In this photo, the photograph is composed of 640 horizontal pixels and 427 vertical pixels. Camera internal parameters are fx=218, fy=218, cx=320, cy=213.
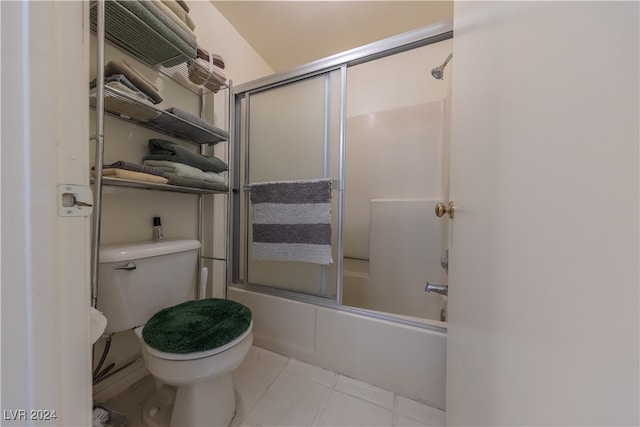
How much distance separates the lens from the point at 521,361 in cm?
32

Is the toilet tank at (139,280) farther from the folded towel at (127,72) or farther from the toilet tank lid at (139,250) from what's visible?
the folded towel at (127,72)

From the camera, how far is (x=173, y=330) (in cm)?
75

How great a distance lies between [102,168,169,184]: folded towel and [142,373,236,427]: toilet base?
778 millimetres

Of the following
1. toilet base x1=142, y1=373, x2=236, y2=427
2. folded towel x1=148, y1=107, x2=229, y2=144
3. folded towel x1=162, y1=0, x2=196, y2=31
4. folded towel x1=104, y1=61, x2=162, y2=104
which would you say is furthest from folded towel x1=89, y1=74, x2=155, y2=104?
toilet base x1=142, y1=373, x2=236, y2=427

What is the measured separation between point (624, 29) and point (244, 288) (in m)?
1.61

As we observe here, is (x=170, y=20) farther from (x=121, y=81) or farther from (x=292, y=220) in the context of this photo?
(x=292, y=220)

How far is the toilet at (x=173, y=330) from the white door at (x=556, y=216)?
75 centimetres

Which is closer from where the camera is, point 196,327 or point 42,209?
point 42,209

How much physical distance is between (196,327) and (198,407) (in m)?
0.29

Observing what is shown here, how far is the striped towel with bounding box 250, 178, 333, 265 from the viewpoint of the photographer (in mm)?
1151

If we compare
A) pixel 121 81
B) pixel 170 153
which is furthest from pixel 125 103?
pixel 170 153

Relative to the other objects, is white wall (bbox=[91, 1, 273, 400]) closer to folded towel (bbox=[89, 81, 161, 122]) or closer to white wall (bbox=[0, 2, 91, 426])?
folded towel (bbox=[89, 81, 161, 122])

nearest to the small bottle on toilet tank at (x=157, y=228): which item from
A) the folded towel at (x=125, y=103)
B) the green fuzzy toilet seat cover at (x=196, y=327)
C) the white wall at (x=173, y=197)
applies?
the white wall at (x=173, y=197)

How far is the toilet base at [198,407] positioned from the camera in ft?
2.55
